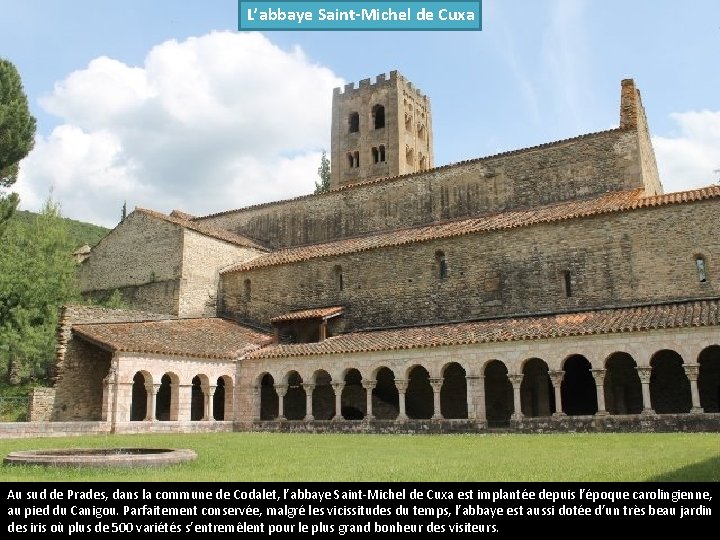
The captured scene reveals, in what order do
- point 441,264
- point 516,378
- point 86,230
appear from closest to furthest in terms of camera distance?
point 516,378 → point 441,264 → point 86,230

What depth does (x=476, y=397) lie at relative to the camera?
22.6 metres

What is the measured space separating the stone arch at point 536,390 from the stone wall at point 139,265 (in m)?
16.3

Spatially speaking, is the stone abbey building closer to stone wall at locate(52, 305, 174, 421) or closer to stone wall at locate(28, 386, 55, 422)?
stone wall at locate(52, 305, 174, 421)

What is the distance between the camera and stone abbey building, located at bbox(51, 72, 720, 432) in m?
22.3

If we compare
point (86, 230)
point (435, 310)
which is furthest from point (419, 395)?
point (86, 230)

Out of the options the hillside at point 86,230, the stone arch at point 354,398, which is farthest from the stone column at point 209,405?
the hillside at point 86,230

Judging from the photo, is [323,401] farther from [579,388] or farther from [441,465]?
[441,465]

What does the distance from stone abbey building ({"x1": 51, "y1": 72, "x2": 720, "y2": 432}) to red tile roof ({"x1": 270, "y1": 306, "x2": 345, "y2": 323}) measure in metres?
0.09

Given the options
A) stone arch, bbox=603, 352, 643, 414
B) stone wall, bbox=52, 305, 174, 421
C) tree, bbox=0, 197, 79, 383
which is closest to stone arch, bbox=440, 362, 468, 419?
stone arch, bbox=603, 352, 643, 414

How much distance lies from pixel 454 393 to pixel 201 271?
1387cm

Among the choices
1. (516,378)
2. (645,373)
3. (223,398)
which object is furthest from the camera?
(223,398)
